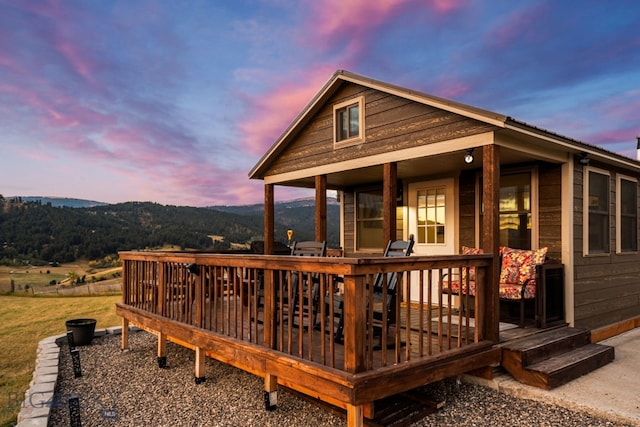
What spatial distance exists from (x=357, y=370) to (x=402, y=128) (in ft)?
11.5

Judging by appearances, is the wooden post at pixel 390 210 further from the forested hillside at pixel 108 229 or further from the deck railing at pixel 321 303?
the forested hillside at pixel 108 229

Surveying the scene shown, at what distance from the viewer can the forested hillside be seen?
17.6 metres

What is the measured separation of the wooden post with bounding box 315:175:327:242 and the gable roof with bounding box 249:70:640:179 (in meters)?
1.08

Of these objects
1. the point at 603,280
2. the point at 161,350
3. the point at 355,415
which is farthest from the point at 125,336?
the point at 603,280

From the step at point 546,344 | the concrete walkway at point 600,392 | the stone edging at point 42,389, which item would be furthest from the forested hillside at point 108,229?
the concrete walkway at point 600,392

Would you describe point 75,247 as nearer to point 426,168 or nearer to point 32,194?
point 32,194

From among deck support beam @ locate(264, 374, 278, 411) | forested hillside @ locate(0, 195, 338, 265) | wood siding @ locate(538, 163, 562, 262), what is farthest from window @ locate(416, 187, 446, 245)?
forested hillside @ locate(0, 195, 338, 265)

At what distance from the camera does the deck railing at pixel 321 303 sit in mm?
2805

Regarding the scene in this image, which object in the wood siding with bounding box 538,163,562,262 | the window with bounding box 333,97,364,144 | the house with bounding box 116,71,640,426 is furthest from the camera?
the window with bounding box 333,97,364,144

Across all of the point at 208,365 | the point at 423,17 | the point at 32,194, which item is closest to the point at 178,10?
the point at 423,17

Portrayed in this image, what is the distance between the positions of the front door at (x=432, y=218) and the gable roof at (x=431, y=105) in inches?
80.6

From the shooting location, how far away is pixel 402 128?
5.35m

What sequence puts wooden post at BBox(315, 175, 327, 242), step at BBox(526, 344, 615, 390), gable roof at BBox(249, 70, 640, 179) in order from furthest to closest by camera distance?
1. wooden post at BBox(315, 175, 327, 242)
2. gable roof at BBox(249, 70, 640, 179)
3. step at BBox(526, 344, 615, 390)

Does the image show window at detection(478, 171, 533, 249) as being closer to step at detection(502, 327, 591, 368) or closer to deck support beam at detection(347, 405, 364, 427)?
step at detection(502, 327, 591, 368)
